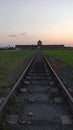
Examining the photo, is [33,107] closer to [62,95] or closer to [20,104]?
[20,104]

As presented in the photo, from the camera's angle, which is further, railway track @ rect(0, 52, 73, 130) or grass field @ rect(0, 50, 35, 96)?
grass field @ rect(0, 50, 35, 96)

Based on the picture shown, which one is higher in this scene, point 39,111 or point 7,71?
point 39,111

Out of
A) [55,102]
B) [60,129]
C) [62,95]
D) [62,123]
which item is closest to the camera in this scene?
[60,129]

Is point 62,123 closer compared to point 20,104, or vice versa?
point 62,123

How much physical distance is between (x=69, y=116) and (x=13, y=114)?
127cm

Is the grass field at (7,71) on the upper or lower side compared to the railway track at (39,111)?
lower

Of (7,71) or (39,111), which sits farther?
(7,71)

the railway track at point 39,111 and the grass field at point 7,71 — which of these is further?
the grass field at point 7,71

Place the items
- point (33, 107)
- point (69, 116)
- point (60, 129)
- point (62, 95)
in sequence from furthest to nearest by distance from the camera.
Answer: point (62, 95) < point (33, 107) < point (69, 116) < point (60, 129)

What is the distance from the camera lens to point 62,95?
929cm

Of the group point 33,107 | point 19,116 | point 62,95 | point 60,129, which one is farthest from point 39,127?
point 62,95

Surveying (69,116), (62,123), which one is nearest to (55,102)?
(69,116)

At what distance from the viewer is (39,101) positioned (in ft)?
28.3

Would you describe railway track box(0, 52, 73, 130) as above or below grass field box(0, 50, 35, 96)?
above
